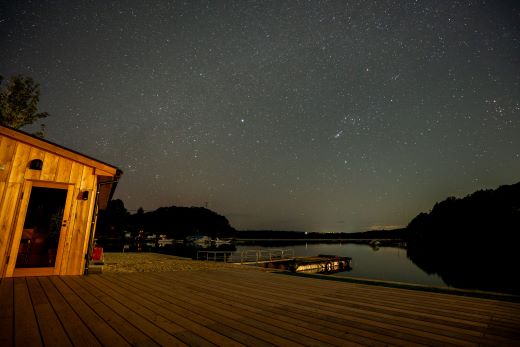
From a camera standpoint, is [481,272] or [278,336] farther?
[481,272]

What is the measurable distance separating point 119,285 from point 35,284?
1.70 meters

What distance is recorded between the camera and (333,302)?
5078mm

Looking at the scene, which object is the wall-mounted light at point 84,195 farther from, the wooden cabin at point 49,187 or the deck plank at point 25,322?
the deck plank at point 25,322

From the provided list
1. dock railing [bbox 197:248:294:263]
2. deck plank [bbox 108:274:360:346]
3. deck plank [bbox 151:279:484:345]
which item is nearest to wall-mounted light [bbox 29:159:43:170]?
deck plank [bbox 108:274:360:346]

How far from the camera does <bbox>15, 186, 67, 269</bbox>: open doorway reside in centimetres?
925

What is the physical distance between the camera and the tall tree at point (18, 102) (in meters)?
23.1

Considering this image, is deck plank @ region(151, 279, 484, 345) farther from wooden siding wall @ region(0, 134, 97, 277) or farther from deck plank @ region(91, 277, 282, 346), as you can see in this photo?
wooden siding wall @ region(0, 134, 97, 277)

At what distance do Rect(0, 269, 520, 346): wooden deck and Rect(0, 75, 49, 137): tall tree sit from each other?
24808 mm

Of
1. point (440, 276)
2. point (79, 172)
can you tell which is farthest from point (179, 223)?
point (79, 172)

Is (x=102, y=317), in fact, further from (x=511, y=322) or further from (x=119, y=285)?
(x=511, y=322)

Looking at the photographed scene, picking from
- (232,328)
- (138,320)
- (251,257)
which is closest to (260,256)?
(251,257)

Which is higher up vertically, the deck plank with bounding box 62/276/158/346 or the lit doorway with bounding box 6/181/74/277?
the lit doorway with bounding box 6/181/74/277

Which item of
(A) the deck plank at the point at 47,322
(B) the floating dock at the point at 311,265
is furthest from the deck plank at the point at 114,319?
(B) the floating dock at the point at 311,265

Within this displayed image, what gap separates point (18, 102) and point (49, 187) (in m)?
23.4
